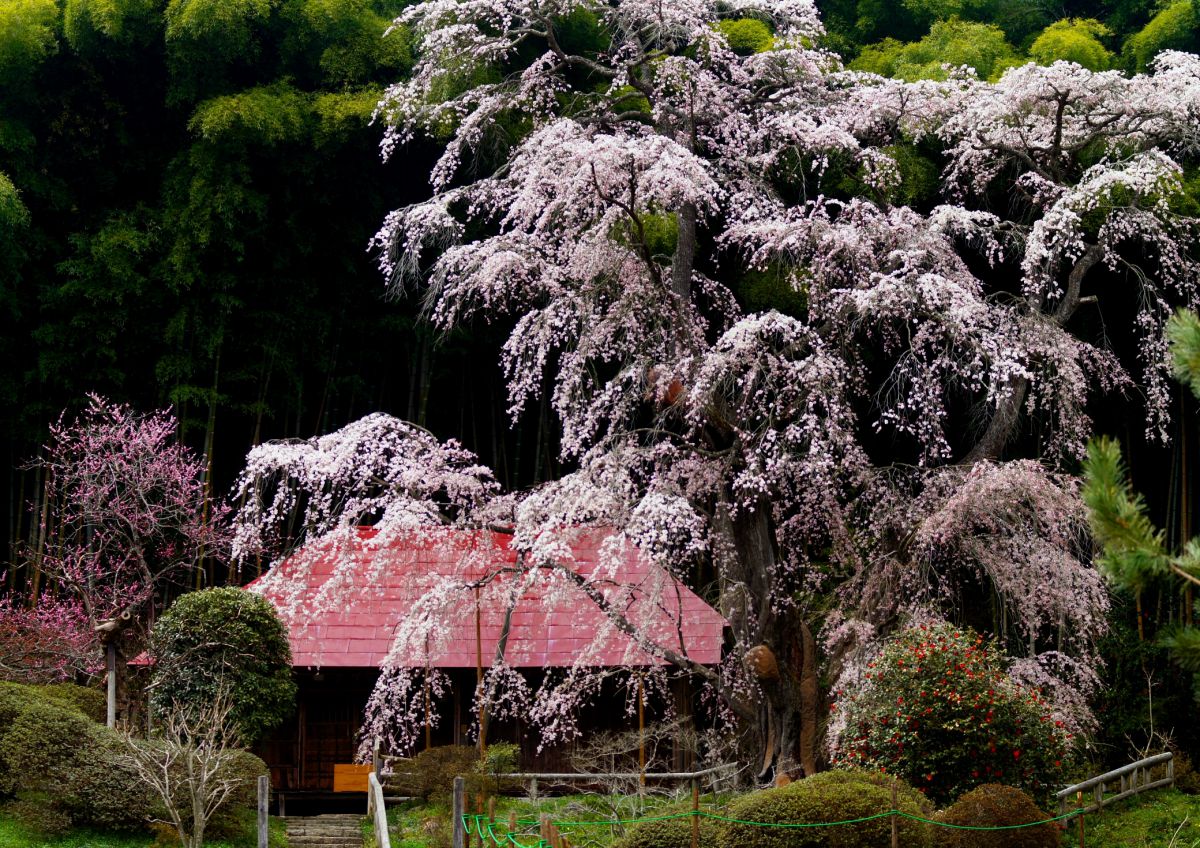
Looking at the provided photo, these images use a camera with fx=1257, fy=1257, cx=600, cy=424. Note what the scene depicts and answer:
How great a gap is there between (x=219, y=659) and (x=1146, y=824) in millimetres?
8532

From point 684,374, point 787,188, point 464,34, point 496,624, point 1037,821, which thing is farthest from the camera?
point 787,188

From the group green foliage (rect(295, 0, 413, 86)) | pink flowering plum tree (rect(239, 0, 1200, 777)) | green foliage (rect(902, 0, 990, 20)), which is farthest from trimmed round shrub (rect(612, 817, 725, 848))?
green foliage (rect(902, 0, 990, 20))

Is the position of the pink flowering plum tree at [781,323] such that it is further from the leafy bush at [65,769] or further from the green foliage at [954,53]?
the leafy bush at [65,769]

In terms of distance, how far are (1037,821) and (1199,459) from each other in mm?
6818

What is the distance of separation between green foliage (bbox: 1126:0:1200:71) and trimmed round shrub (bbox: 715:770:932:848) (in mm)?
10253

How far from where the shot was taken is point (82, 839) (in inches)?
414

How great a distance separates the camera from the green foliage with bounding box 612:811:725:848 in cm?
827

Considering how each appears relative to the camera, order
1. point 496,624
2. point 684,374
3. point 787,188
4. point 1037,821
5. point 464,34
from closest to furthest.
A: point 1037,821 → point 684,374 → point 464,34 → point 496,624 → point 787,188

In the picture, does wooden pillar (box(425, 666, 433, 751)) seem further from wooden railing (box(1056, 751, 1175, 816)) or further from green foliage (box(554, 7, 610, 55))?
green foliage (box(554, 7, 610, 55))

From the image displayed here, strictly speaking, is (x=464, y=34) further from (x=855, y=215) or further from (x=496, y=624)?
(x=496, y=624)

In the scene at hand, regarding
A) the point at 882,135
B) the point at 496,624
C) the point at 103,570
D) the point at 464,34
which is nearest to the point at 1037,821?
the point at 496,624

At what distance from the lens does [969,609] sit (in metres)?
14.9

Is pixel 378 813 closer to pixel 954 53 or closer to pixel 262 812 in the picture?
pixel 262 812

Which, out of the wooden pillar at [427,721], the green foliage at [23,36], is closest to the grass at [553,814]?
the wooden pillar at [427,721]
